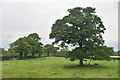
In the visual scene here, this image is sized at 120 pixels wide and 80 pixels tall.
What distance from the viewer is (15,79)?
18109 millimetres

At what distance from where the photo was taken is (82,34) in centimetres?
2797

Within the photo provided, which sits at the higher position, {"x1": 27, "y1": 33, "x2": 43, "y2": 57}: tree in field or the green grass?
{"x1": 27, "y1": 33, "x2": 43, "y2": 57}: tree in field

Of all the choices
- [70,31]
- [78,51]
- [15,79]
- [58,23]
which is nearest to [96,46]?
[78,51]

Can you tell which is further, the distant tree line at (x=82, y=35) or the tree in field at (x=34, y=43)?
the tree in field at (x=34, y=43)

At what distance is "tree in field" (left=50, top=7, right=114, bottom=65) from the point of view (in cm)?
2734

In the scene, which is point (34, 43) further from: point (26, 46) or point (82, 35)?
point (82, 35)

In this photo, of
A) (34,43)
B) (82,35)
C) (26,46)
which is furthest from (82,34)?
(34,43)

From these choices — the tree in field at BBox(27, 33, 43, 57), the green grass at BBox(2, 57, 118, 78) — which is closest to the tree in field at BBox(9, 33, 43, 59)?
the tree in field at BBox(27, 33, 43, 57)

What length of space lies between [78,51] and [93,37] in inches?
160

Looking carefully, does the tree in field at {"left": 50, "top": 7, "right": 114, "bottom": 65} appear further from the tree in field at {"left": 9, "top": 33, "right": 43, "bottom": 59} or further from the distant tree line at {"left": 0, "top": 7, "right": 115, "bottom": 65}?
the tree in field at {"left": 9, "top": 33, "right": 43, "bottom": 59}

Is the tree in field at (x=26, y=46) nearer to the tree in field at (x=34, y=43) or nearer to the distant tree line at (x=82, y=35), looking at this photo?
the tree in field at (x=34, y=43)

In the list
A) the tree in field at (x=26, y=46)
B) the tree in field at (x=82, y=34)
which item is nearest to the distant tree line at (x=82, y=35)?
the tree in field at (x=82, y=34)

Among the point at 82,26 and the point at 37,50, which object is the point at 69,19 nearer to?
the point at 82,26

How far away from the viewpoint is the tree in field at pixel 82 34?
2734cm
